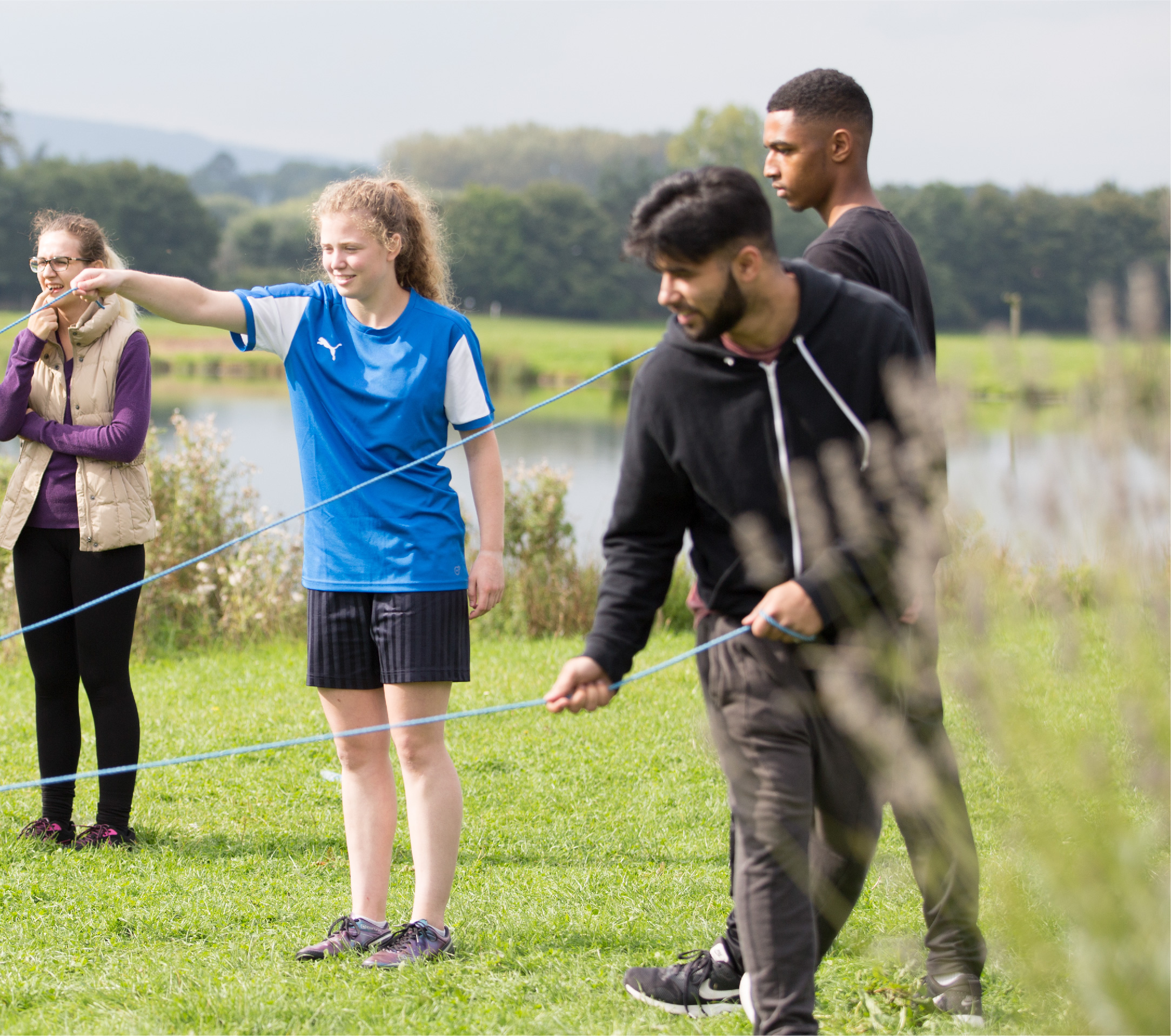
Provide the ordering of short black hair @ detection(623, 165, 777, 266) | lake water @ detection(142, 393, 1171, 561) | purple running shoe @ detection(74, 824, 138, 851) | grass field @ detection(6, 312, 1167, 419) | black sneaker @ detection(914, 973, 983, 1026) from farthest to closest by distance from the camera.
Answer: grass field @ detection(6, 312, 1167, 419)
purple running shoe @ detection(74, 824, 138, 851)
black sneaker @ detection(914, 973, 983, 1026)
short black hair @ detection(623, 165, 777, 266)
lake water @ detection(142, 393, 1171, 561)

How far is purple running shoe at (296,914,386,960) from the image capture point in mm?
3057

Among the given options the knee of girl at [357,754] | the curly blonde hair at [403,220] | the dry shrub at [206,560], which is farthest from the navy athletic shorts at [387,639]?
the dry shrub at [206,560]

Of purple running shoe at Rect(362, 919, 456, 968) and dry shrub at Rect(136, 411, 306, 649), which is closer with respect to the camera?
purple running shoe at Rect(362, 919, 456, 968)

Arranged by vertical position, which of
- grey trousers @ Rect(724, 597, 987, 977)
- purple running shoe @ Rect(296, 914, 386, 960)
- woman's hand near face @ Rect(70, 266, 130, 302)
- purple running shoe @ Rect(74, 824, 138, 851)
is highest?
woman's hand near face @ Rect(70, 266, 130, 302)

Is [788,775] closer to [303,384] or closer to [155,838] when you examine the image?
[303,384]

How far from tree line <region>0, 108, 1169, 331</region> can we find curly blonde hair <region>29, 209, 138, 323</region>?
38 cm

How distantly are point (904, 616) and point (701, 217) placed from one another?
2.82 ft

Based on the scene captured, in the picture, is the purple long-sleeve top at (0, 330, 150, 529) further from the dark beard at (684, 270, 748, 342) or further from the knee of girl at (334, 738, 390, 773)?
the dark beard at (684, 270, 748, 342)

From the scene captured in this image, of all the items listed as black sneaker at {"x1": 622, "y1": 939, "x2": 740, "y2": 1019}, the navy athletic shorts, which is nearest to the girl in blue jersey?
the navy athletic shorts

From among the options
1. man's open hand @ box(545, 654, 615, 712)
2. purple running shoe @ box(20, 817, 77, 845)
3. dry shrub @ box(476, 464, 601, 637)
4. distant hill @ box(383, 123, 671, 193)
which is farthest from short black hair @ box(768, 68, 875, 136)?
distant hill @ box(383, 123, 671, 193)

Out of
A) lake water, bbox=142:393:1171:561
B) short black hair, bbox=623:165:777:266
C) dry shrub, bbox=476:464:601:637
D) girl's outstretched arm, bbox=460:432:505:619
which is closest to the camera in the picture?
lake water, bbox=142:393:1171:561

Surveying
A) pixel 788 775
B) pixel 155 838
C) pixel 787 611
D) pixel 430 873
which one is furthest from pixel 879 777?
pixel 155 838

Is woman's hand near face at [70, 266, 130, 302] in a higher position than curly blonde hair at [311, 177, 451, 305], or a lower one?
lower

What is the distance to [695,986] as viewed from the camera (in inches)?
110
